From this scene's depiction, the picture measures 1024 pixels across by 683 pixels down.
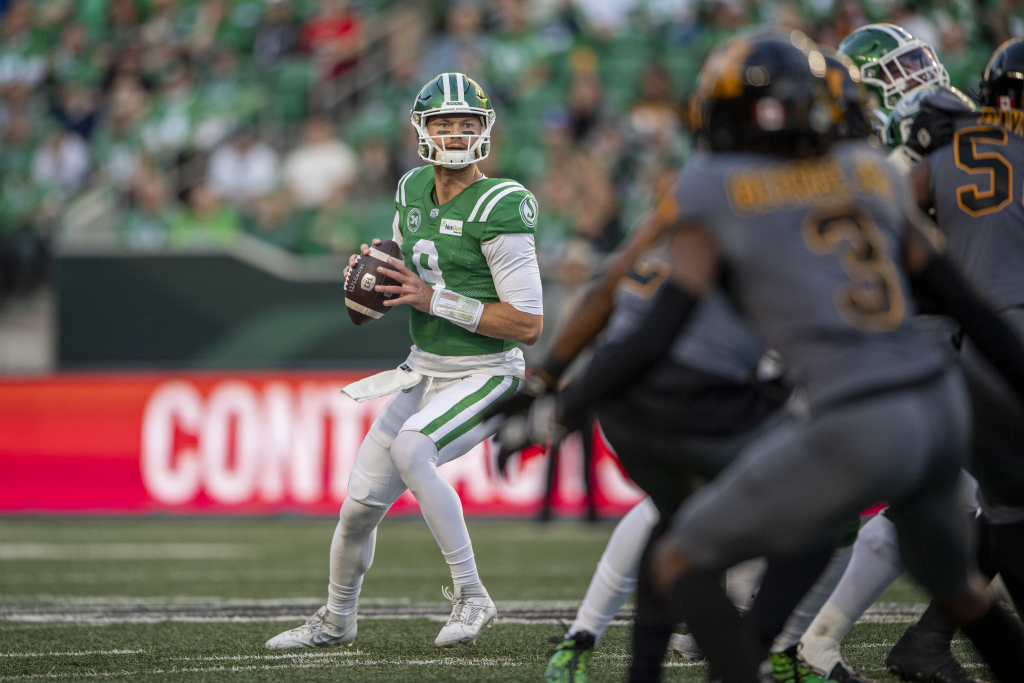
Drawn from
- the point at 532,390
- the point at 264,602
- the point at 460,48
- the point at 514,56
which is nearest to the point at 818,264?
the point at 532,390

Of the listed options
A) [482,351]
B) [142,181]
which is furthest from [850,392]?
[142,181]

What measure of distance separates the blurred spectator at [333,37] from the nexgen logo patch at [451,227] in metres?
9.44

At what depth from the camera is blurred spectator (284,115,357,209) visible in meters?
12.0

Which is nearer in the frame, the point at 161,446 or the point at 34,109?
the point at 161,446

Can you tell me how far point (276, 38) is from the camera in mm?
13859

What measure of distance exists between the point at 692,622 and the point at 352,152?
10.4 meters

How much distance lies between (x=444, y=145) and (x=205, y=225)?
7168mm

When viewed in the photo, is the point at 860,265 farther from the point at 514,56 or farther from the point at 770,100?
the point at 514,56

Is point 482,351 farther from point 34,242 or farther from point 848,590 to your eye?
point 34,242

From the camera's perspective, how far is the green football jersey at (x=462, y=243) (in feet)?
14.8

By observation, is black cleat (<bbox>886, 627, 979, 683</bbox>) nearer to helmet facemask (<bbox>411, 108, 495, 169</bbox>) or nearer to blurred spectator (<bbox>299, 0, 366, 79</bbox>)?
helmet facemask (<bbox>411, 108, 495, 169</bbox>)

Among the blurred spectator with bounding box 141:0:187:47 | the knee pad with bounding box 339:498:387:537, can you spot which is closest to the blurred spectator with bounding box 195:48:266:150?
the blurred spectator with bounding box 141:0:187:47

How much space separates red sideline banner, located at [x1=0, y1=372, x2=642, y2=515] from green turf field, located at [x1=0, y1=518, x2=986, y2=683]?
18 centimetres

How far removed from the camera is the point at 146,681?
3854 millimetres
